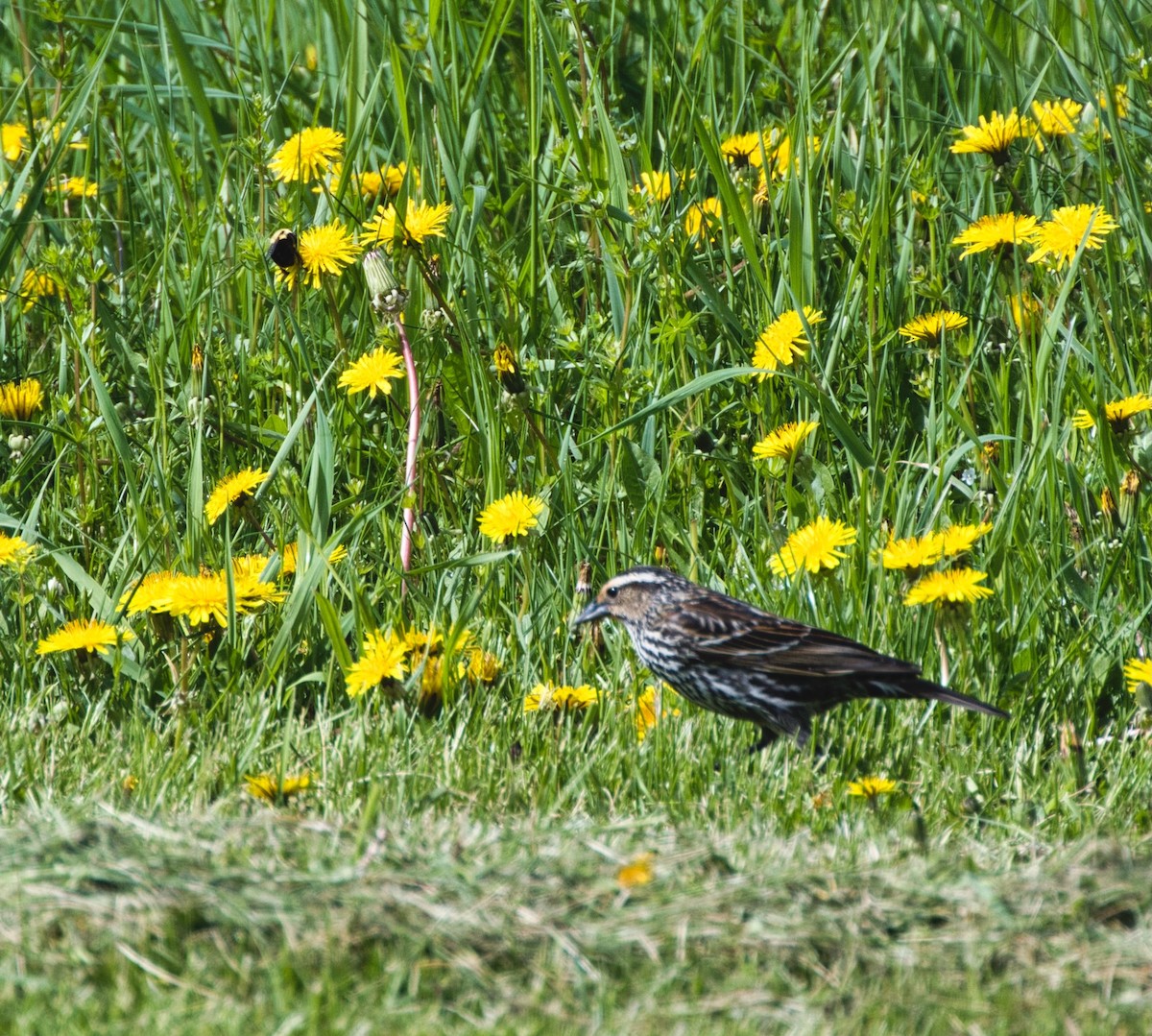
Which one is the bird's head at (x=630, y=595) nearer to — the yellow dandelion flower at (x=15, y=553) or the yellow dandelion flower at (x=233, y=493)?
the yellow dandelion flower at (x=233, y=493)

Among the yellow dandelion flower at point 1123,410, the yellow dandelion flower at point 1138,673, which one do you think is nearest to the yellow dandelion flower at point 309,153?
the yellow dandelion flower at point 1123,410

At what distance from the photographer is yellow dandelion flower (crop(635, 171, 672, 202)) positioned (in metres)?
5.29

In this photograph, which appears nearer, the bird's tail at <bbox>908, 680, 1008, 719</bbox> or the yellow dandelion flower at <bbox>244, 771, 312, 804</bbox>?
the yellow dandelion flower at <bbox>244, 771, 312, 804</bbox>

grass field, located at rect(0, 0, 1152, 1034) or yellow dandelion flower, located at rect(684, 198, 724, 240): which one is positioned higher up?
yellow dandelion flower, located at rect(684, 198, 724, 240)

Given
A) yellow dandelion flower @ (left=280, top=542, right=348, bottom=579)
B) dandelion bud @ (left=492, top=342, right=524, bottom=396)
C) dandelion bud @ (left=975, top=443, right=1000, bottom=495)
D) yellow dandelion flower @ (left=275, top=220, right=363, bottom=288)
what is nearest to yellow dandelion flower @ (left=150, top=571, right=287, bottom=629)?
yellow dandelion flower @ (left=280, top=542, right=348, bottom=579)

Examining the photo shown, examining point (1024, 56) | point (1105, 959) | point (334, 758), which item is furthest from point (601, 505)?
point (1024, 56)

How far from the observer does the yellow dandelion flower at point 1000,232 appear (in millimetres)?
4867

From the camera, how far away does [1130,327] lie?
5.36 m

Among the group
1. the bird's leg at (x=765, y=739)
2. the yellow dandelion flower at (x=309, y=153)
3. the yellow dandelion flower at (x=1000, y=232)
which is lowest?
the bird's leg at (x=765, y=739)

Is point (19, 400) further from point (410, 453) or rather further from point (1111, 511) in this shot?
point (1111, 511)

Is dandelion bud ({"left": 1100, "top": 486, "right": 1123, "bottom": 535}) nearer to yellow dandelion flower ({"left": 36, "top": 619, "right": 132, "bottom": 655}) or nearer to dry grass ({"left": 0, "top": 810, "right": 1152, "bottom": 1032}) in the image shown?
dry grass ({"left": 0, "top": 810, "right": 1152, "bottom": 1032})

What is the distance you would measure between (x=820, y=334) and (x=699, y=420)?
562 mm

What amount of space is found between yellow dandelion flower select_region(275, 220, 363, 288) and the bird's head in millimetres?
1392

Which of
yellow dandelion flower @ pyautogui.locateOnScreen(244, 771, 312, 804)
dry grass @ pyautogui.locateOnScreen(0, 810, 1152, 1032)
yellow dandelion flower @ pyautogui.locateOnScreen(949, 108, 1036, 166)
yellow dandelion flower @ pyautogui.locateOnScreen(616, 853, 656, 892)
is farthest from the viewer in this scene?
yellow dandelion flower @ pyautogui.locateOnScreen(949, 108, 1036, 166)
